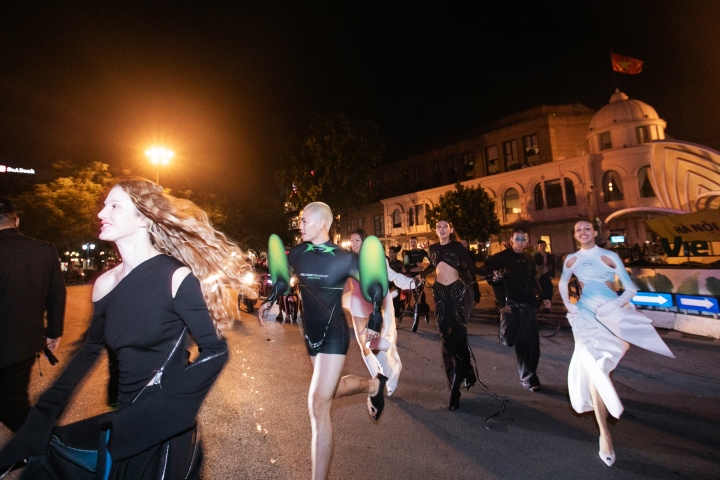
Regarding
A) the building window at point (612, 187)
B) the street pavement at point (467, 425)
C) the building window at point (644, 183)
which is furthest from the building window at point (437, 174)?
the street pavement at point (467, 425)

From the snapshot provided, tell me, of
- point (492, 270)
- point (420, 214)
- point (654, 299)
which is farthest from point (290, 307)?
point (420, 214)

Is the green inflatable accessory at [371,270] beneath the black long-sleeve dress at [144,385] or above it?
above

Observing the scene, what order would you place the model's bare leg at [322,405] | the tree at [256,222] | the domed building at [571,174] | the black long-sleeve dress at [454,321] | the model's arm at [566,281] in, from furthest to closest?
the tree at [256,222] < the domed building at [571,174] < the black long-sleeve dress at [454,321] < the model's arm at [566,281] < the model's bare leg at [322,405]

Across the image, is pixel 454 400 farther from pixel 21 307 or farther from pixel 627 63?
pixel 627 63

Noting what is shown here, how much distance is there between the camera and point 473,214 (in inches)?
1206

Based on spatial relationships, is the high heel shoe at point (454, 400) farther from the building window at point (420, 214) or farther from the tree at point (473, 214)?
the building window at point (420, 214)

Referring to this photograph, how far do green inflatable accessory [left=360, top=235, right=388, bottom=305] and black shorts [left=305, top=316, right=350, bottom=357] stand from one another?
0.39 m

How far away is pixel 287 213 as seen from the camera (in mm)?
43250

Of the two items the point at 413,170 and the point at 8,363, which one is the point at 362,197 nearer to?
the point at 413,170

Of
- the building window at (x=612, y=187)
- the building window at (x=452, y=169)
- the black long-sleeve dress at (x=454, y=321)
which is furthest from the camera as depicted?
the building window at (x=452, y=169)

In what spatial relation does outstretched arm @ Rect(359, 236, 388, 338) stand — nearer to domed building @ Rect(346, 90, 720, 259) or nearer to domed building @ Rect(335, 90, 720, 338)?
domed building @ Rect(335, 90, 720, 338)

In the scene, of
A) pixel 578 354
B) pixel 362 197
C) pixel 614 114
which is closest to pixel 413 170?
pixel 362 197

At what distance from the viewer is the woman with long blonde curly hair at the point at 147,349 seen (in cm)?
135

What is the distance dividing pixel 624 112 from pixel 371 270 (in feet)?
108
